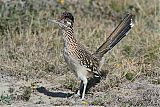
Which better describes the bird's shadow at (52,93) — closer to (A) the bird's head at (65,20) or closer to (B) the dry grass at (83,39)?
(B) the dry grass at (83,39)

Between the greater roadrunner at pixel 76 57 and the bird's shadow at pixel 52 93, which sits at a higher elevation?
the greater roadrunner at pixel 76 57

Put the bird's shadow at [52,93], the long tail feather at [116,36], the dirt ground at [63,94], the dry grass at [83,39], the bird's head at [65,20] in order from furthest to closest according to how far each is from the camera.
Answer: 1. the dry grass at [83,39]
2. the long tail feather at [116,36]
3. the bird's shadow at [52,93]
4. the bird's head at [65,20]
5. the dirt ground at [63,94]

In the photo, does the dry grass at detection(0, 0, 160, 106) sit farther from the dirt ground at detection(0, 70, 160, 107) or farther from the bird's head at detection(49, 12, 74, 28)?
the bird's head at detection(49, 12, 74, 28)

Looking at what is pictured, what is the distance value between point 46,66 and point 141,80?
160cm

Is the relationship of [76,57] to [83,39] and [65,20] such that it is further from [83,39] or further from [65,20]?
[83,39]

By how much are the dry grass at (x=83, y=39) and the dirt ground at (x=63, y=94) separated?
5.3 inches

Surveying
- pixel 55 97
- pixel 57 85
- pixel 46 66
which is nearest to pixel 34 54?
pixel 46 66

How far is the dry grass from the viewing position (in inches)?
358

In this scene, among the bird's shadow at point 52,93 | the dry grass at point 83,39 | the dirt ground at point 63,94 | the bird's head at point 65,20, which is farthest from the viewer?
the dry grass at point 83,39

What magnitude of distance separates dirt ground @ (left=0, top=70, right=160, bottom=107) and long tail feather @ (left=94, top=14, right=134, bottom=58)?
61 cm

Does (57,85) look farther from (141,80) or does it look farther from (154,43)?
(154,43)

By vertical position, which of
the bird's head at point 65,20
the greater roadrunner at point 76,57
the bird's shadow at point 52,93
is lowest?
the bird's shadow at point 52,93

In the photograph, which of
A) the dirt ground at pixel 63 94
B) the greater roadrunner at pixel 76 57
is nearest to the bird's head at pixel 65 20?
the greater roadrunner at pixel 76 57

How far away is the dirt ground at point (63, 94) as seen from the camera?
764 centimetres
